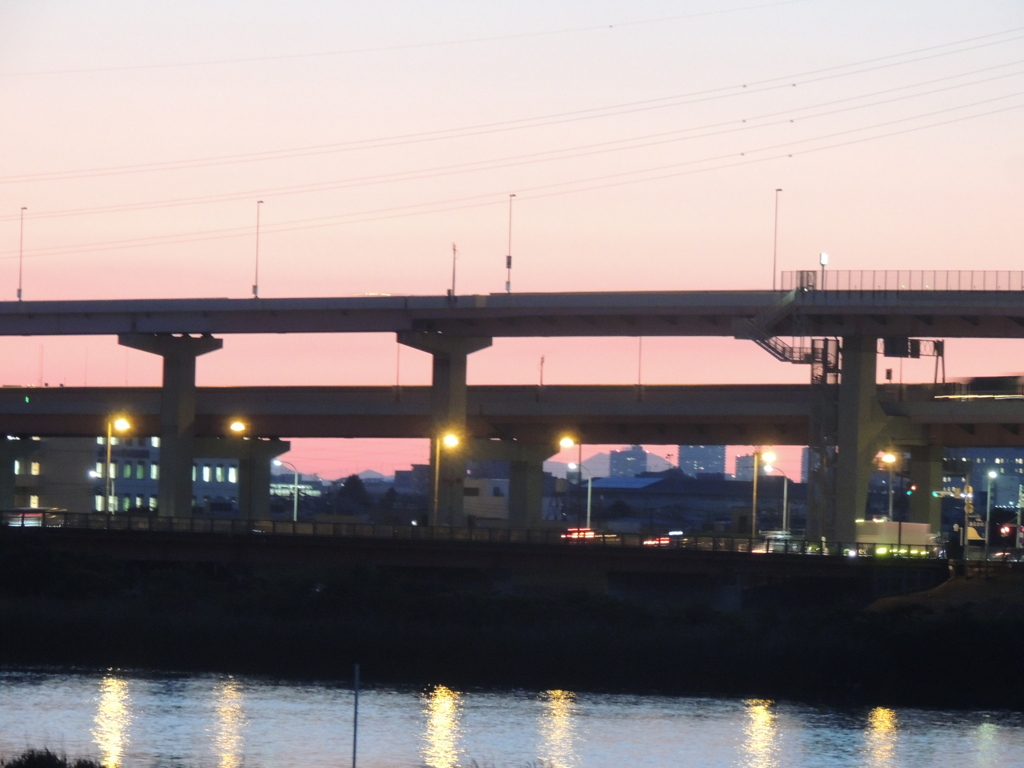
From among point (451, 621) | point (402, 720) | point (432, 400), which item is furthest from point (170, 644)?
point (432, 400)

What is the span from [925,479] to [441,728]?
5720 centimetres

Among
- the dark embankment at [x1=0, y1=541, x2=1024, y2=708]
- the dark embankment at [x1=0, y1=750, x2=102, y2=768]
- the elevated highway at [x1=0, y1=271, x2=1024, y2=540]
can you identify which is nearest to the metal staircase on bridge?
the elevated highway at [x1=0, y1=271, x2=1024, y2=540]

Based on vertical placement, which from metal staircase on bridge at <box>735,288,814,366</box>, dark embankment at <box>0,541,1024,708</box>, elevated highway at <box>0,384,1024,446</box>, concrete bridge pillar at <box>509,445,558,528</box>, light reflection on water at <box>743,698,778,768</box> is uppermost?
metal staircase on bridge at <box>735,288,814,366</box>

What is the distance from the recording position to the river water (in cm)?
4269

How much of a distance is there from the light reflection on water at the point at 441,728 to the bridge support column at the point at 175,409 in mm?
38076

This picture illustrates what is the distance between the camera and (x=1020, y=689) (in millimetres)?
57531

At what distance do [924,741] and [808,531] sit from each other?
123 ft

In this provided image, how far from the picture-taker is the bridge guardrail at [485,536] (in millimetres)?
74562

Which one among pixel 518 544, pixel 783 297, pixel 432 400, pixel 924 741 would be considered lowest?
pixel 924 741

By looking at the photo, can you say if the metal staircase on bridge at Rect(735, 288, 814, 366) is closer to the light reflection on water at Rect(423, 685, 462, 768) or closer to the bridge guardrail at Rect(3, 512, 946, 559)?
the bridge guardrail at Rect(3, 512, 946, 559)

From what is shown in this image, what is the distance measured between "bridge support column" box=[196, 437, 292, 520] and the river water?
173ft

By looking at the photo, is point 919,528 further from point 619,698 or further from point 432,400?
point 619,698

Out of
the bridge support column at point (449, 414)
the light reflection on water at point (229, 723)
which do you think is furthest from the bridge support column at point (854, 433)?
the light reflection on water at point (229, 723)

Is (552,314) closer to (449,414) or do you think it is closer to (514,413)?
(449,414)
